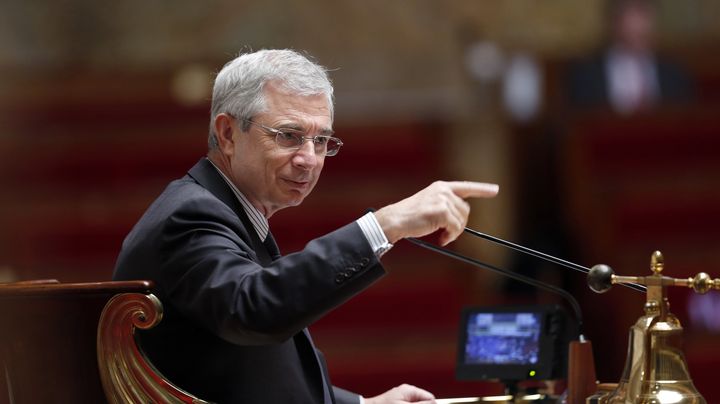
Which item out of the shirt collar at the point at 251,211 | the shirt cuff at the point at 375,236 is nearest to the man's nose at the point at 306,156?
the shirt collar at the point at 251,211

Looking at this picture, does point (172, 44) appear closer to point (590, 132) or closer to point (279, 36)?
point (279, 36)

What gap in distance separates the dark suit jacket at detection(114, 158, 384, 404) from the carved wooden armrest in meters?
0.08

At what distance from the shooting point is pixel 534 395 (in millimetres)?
2184

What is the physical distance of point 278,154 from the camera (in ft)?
6.42

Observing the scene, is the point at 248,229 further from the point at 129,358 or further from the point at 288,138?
the point at 129,358

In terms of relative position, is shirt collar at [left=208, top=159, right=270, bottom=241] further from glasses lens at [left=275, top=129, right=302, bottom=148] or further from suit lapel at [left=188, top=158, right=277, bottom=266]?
glasses lens at [left=275, top=129, right=302, bottom=148]

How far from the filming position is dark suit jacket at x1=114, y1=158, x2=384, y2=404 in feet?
5.40

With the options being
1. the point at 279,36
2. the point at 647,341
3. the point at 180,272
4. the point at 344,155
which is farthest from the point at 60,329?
the point at 279,36

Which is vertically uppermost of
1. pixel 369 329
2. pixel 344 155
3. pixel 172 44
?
pixel 172 44

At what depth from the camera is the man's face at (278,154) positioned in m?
1.96

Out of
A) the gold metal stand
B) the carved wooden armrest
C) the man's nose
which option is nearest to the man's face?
the man's nose

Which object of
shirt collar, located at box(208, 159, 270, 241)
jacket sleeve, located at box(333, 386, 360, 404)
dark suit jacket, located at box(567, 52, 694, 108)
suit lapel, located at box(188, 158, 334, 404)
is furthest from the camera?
dark suit jacket, located at box(567, 52, 694, 108)

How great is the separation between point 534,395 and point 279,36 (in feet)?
13.6

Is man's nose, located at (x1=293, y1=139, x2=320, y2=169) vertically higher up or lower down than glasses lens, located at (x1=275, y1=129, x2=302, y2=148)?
lower down
